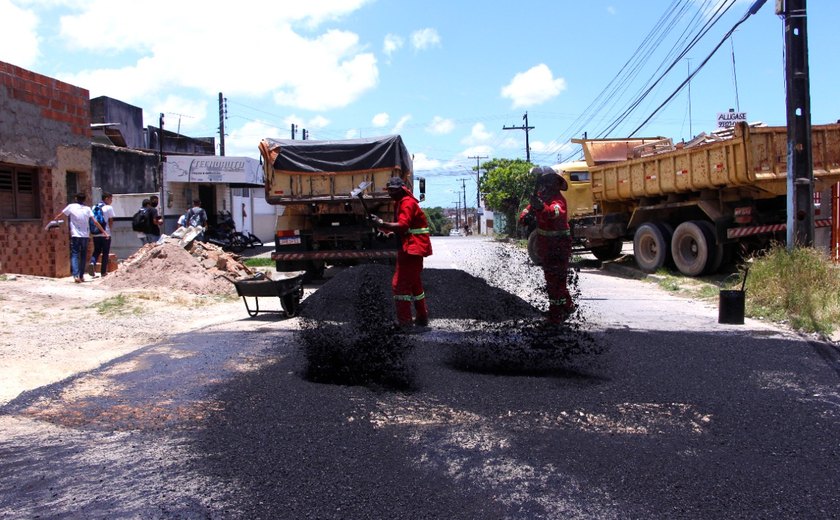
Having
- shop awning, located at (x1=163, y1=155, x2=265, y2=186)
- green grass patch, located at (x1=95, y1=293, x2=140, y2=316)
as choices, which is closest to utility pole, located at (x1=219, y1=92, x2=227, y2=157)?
shop awning, located at (x1=163, y1=155, x2=265, y2=186)

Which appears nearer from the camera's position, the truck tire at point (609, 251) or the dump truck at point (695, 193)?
the dump truck at point (695, 193)

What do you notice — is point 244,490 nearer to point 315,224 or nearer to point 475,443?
point 475,443

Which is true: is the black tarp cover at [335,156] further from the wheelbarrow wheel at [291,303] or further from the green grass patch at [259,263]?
the green grass patch at [259,263]

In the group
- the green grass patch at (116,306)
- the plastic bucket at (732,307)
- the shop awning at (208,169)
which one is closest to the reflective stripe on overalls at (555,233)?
the plastic bucket at (732,307)

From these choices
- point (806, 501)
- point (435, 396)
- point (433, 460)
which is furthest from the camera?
point (435, 396)

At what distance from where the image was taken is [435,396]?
4.67m

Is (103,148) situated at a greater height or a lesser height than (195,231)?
greater

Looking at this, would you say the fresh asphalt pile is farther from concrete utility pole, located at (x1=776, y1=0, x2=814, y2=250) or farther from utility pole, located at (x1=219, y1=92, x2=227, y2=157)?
utility pole, located at (x1=219, y1=92, x2=227, y2=157)

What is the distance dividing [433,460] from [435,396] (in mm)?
1102

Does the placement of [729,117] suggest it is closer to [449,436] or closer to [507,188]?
[449,436]

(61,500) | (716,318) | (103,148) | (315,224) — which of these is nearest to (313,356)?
(61,500)

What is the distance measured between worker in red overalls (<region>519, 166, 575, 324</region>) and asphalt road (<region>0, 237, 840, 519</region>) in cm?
84

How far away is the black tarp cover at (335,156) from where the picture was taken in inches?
467

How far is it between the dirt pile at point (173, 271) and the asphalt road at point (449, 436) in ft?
15.0
